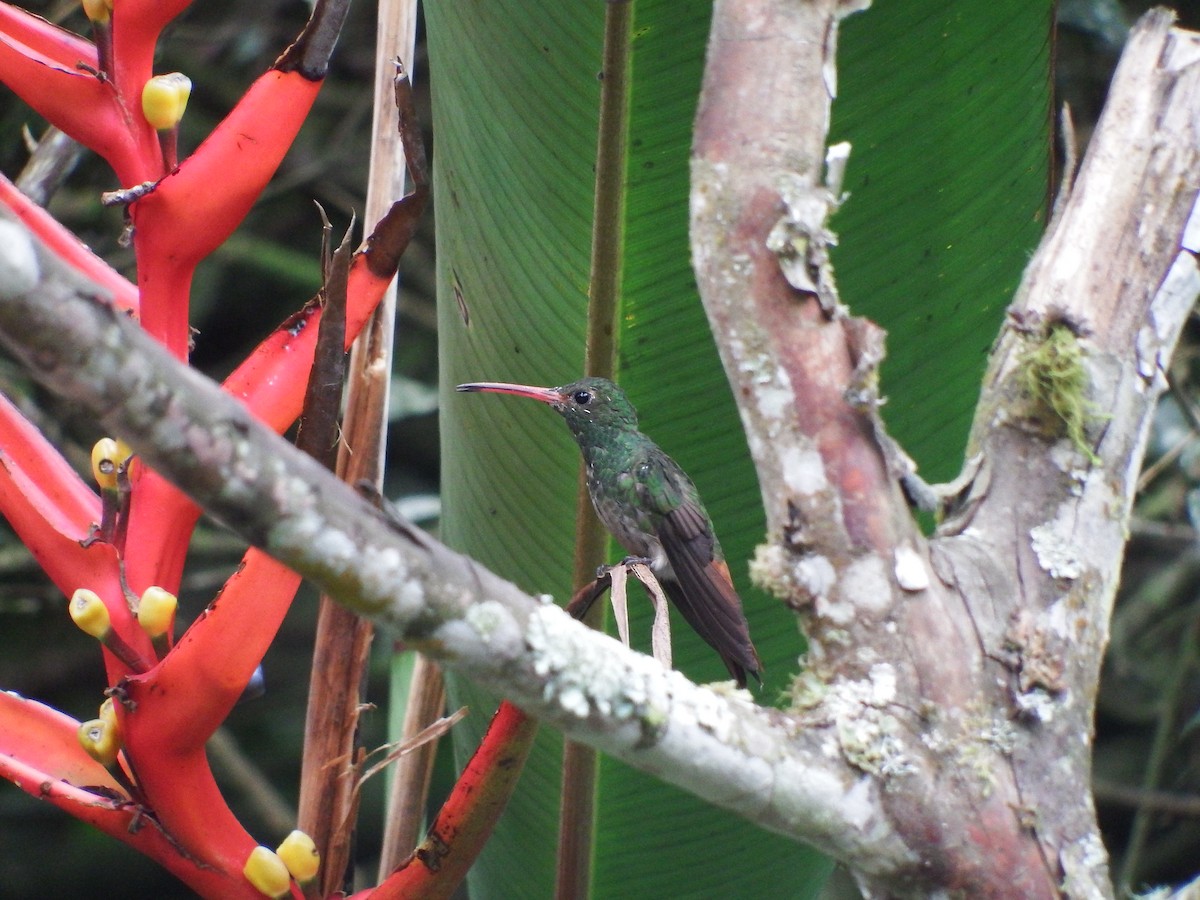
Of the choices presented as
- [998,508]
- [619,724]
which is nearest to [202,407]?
[619,724]

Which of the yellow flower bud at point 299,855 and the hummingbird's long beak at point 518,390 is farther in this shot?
the hummingbird's long beak at point 518,390

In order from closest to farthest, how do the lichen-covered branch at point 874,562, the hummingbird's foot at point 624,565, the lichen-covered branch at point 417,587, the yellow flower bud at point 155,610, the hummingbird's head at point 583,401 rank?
the lichen-covered branch at point 417,587
the lichen-covered branch at point 874,562
the yellow flower bud at point 155,610
the hummingbird's foot at point 624,565
the hummingbird's head at point 583,401

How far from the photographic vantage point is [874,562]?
874mm

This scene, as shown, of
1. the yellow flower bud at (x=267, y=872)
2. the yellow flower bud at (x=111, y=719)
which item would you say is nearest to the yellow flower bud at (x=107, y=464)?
the yellow flower bud at (x=111, y=719)

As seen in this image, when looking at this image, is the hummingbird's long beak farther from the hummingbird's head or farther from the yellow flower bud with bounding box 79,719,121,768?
the yellow flower bud with bounding box 79,719,121,768

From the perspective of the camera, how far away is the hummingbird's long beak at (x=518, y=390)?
1377mm

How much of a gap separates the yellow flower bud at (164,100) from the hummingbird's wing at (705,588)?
2.30ft

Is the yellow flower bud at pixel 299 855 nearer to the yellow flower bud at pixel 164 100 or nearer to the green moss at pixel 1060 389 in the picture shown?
the yellow flower bud at pixel 164 100

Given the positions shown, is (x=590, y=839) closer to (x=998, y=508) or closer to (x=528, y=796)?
(x=528, y=796)

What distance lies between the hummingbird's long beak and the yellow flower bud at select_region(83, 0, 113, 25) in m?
0.54

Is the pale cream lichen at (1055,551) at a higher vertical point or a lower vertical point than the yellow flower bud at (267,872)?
higher

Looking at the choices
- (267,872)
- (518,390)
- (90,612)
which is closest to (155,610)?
(90,612)

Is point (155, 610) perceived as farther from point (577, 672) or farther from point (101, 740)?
point (577, 672)

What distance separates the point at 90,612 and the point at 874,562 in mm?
576
